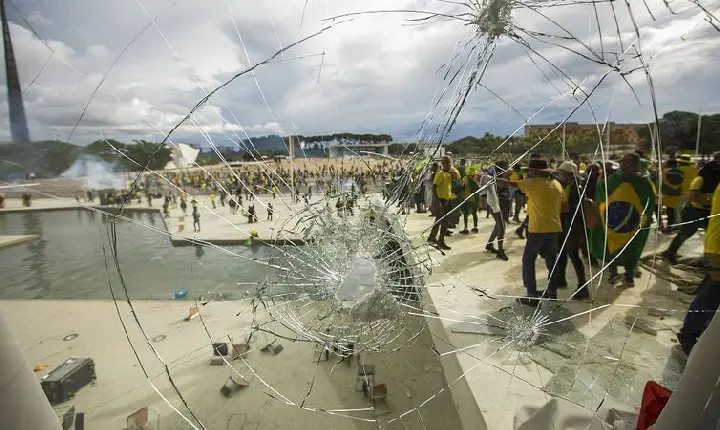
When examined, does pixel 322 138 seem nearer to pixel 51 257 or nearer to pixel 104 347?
pixel 104 347

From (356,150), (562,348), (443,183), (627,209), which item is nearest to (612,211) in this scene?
(627,209)

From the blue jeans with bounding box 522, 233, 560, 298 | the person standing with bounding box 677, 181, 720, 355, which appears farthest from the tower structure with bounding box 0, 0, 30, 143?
the person standing with bounding box 677, 181, 720, 355

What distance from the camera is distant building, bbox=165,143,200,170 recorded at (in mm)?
2852

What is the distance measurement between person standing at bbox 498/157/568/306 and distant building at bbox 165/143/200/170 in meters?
3.12

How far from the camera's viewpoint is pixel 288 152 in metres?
3.20

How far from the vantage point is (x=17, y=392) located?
3.79 feet

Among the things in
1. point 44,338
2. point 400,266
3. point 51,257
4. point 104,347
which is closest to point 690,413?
point 400,266

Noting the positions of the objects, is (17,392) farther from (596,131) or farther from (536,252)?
(536,252)

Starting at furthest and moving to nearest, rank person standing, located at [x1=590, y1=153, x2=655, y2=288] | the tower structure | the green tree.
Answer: person standing, located at [x1=590, y1=153, x2=655, y2=288], the green tree, the tower structure

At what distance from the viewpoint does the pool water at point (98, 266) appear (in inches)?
293

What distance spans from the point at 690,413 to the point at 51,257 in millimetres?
13405

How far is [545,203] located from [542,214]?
11 cm

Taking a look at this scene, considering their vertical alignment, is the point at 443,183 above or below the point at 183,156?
below

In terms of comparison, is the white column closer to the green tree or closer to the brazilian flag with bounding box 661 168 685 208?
the green tree
